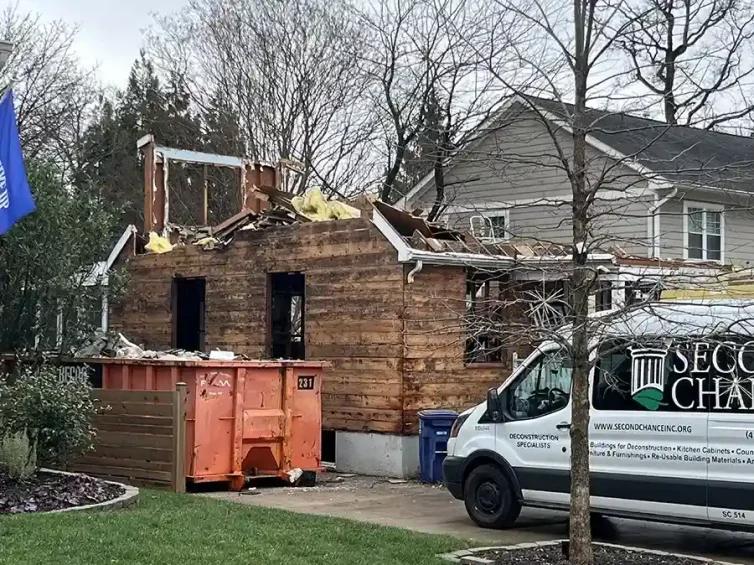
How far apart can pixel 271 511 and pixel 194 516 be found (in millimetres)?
1032

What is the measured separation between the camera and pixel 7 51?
13.3m

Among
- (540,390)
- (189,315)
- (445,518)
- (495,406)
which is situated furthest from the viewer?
(189,315)

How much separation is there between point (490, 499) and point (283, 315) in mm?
7740

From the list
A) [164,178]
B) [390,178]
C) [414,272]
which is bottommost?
[414,272]

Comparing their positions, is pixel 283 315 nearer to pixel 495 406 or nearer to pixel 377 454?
pixel 377 454

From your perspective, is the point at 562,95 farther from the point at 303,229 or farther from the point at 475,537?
A: the point at 303,229

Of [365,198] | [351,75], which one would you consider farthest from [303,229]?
[351,75]

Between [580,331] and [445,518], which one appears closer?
[580,331]

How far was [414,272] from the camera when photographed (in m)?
15.1

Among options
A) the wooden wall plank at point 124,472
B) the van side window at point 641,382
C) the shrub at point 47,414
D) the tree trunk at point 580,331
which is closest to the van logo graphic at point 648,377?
the van side window at point 641,382

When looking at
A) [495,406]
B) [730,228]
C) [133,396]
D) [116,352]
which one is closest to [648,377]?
[495,406]

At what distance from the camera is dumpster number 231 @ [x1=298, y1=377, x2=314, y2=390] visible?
14.3 metres

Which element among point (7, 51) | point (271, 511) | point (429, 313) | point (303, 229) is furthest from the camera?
point (303, 229)

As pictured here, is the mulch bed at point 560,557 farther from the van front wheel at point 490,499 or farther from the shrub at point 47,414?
the shrub at point 47,414
